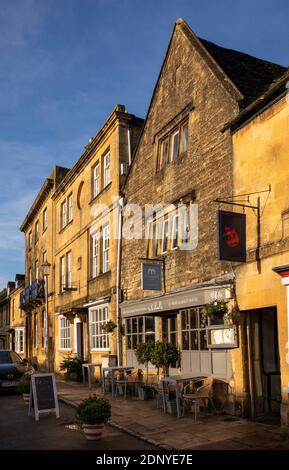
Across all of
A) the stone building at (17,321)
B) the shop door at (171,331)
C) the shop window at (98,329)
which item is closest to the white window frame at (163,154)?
the shop door at (171,331)

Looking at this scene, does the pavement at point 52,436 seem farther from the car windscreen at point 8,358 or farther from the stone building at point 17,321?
the stone building at point 17,321

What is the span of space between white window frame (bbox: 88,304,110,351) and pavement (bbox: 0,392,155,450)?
6561 mm

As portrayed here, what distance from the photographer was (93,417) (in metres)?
9.17

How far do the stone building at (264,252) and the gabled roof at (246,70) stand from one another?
1.30 meters

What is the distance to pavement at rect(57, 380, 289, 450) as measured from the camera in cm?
861

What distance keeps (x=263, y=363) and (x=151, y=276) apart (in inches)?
184

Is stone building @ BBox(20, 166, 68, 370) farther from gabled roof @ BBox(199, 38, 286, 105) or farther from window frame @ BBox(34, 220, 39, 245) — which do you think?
gabled roof @ BBox(199, 38, 286, 105)

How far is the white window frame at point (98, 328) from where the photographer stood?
19.8 meters

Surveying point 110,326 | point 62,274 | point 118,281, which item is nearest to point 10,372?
point 110,326

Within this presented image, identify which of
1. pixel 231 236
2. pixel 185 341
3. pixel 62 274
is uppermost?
pixel 62 274

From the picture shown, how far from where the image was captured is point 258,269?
10.6 metres

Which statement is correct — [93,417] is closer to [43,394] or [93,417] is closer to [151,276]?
[43,394]

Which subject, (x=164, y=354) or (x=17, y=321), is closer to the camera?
(x=164, y=354)

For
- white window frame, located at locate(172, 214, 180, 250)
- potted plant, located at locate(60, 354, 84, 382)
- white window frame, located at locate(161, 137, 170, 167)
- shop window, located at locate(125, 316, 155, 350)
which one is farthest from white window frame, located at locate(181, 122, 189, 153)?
potted plant, located at locate(60, 354, 84, 382)
